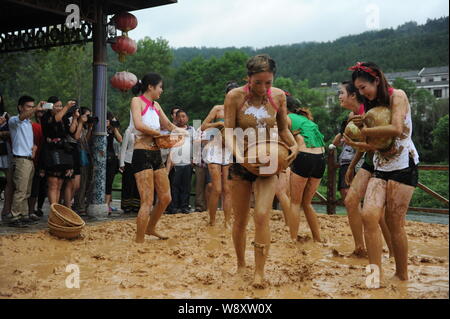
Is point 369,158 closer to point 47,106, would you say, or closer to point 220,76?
point 47,106

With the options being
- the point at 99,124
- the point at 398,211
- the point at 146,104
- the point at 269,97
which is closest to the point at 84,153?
the point at 99,124

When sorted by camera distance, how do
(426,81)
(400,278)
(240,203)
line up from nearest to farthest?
(400,278) → (240,203) → (426,81)

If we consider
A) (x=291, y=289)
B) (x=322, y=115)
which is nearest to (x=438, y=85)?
(x=322, y=115)

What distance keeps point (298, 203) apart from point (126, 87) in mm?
4372

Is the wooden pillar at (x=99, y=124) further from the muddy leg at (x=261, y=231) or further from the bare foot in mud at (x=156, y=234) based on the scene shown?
the muddy leg at (x=261, y=231)

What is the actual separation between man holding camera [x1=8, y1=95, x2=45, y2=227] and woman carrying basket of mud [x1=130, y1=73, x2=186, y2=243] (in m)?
2.10

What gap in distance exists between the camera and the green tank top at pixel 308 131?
5902 millimetres

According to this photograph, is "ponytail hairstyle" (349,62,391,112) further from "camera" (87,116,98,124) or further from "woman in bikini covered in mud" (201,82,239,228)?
"camera" (87,116,98,124)

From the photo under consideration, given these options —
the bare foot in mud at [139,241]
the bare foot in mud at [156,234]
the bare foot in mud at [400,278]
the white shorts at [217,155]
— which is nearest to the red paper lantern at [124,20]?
the white shorts at [217,155]

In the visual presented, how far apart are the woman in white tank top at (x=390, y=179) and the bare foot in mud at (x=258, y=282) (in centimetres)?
93

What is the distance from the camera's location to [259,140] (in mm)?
3963

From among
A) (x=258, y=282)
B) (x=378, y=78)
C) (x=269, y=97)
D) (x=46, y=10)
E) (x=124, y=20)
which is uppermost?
(x=124, y=20)

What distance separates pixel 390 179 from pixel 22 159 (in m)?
5.22

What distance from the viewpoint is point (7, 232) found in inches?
250
